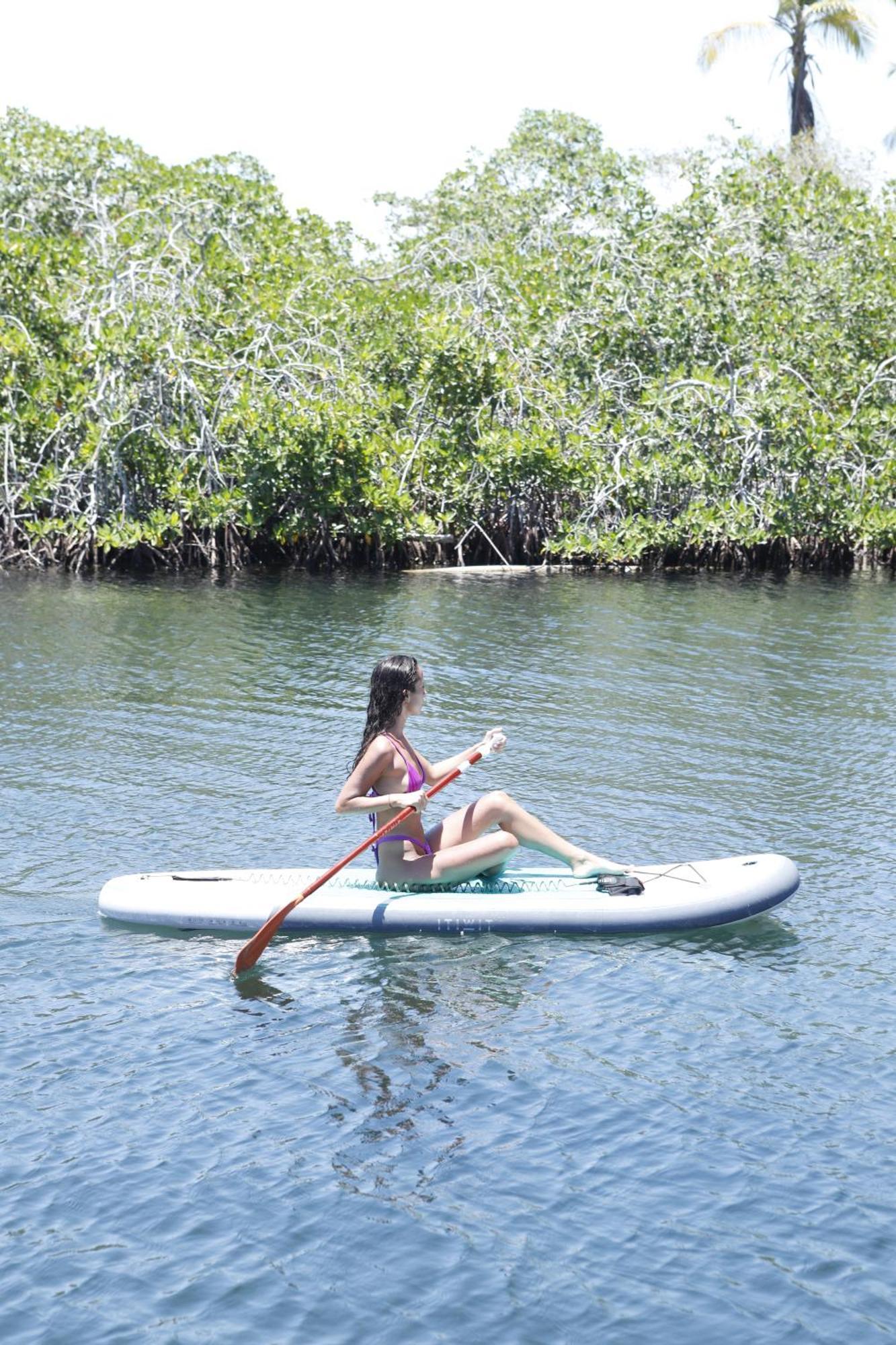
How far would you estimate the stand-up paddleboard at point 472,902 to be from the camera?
25.5ft

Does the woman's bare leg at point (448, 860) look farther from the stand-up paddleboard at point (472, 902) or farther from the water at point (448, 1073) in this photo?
the water at point (448, 1073)

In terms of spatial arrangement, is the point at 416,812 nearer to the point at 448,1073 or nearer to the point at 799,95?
the point at 448,1073

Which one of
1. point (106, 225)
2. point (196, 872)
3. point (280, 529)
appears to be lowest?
point (196, 872)

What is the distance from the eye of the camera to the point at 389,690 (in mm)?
7535

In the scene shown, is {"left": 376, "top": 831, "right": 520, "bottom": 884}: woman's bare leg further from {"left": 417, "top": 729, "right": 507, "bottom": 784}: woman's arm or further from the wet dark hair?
the wet dark hair

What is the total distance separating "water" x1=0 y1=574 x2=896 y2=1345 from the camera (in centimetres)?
482

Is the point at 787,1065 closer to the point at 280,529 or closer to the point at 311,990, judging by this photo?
the point at 311,990

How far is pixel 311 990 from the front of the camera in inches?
283

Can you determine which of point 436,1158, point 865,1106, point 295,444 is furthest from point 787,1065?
point 295,444

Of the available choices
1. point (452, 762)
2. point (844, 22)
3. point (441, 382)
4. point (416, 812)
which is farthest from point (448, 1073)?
point (844, 22)

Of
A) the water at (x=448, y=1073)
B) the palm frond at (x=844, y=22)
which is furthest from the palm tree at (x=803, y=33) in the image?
the water at (x=448, y=1073)

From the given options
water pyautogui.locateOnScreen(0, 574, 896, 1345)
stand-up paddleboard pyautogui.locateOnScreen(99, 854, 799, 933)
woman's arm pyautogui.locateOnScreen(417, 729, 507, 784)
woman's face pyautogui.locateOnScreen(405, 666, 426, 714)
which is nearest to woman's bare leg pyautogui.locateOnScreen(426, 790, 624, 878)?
stand-up paddleboard pyautogui.locateOnScreen(99, 854, 799, 933)

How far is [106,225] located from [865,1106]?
69.3 feet

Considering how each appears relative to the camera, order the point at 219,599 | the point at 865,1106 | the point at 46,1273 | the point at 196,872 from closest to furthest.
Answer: the point at 46,1273 < the point at 865,1106 < the point at 196,872 < the point at 219,599
